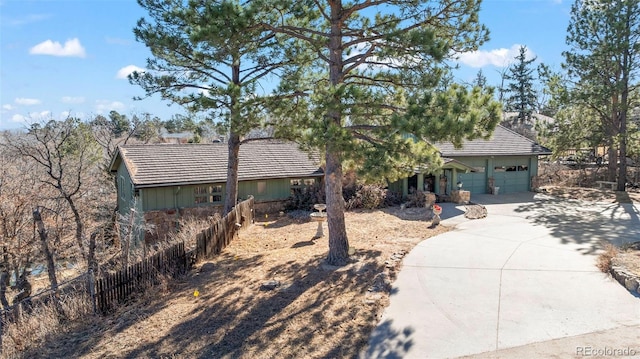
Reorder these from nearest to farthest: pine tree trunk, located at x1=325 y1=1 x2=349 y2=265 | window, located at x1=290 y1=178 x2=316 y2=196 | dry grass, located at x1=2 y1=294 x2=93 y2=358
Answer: dry grass, located at x1=2 y1=294 x2=93 y2=358, pine tree trunk, located at x1=325 y1=1 x2=349 y2=265, window, located at x1=290 y1=178 x2=316 y2=196

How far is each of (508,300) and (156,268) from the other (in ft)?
23.9

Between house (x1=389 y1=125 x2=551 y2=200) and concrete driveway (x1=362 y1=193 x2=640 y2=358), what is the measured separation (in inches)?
282

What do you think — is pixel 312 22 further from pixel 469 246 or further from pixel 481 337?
pixel 481 337

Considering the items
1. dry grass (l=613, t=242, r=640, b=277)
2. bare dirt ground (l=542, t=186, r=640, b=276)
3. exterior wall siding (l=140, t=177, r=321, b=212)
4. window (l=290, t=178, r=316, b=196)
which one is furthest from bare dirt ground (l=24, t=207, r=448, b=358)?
bare dirt ground (l=542, t=186, r=640, b=276)

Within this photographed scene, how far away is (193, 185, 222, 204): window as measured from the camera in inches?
682

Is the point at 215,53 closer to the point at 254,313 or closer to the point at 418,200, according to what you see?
the point at 254,313

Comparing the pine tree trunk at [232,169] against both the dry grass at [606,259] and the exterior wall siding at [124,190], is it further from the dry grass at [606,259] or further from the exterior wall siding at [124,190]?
the dry grass at [606,259]

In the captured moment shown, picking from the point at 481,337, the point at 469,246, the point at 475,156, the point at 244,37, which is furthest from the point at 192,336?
the point at 475,156

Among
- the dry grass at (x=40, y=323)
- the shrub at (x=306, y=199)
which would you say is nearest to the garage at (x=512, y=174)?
the shrub at (x=306, y=199)

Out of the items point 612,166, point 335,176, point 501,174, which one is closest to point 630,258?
point 335,176

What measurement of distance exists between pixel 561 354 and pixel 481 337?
1045mm

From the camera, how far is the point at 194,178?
1700 centimetres

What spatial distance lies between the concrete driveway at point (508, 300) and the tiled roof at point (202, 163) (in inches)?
317

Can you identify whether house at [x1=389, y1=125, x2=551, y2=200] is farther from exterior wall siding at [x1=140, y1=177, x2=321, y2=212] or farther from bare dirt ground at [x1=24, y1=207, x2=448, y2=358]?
bare dirt ground at [x1=24, y1=207, x2=448, y2=358]
